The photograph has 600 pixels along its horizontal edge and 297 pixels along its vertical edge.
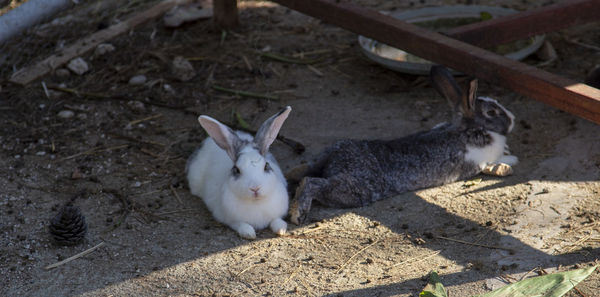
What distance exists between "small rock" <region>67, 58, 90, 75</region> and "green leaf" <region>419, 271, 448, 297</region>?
416cm

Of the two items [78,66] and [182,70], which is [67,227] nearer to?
[182,70]

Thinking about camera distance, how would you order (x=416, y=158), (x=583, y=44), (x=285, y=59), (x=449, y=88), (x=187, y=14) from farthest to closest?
(x=187, y=14)
(x=285, y=59)
(x=583, y=44)
(x=449, y=88)
(x=416, y=158)

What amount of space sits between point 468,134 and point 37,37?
4.53 meters

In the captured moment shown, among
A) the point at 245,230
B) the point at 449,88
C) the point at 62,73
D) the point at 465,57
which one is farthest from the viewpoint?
the point at 62,73

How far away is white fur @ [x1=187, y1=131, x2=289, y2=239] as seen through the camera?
13.2 ft

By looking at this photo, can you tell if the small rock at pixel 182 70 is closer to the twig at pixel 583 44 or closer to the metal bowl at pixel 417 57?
the metal bowl at pixel 417 57

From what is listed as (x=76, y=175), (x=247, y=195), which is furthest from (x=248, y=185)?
(x=76, y=175)

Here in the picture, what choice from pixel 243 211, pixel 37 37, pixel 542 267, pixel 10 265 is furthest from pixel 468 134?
pixel 37 37

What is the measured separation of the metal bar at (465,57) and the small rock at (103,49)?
1.91 m

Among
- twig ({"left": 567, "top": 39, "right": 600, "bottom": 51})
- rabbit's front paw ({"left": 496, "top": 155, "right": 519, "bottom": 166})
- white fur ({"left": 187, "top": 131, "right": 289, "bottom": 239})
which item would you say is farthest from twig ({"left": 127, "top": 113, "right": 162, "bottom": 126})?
A: twig ({"left": 567, "top": 39, "right": 600, "bottom": 51})

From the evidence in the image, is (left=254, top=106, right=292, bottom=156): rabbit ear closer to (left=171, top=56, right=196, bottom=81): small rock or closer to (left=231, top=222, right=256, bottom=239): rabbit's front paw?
(left=231, top=222, right=256, bottom=239): rabbit's front paw

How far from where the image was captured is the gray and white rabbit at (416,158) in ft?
14.6

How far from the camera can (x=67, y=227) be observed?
13.1ft

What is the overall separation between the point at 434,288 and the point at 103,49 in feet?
14.9
